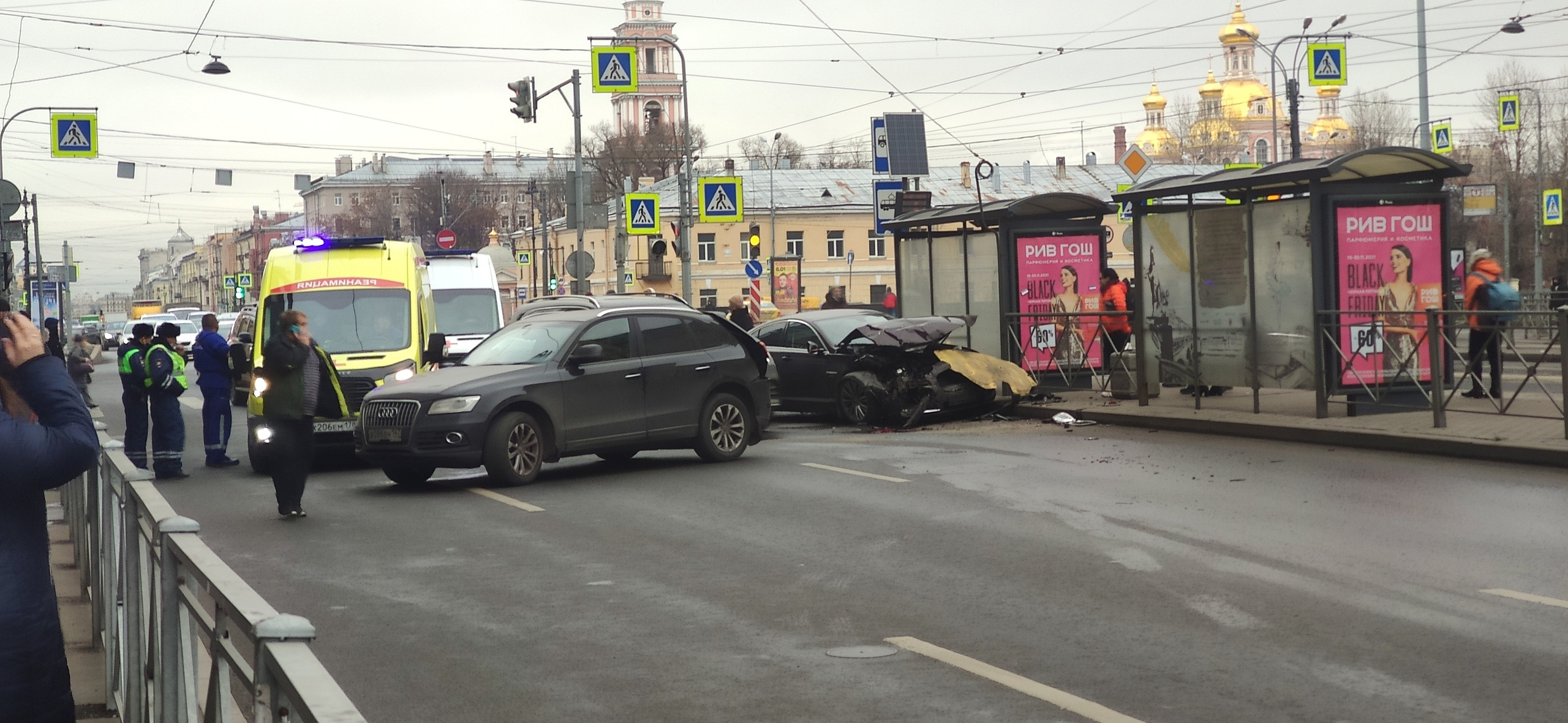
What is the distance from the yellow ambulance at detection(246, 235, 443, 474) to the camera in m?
17.1

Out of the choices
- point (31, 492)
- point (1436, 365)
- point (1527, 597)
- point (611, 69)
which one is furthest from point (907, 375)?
point (31, 492)

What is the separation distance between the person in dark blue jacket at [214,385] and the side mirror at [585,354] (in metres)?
5.09

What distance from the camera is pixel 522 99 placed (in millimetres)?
32250

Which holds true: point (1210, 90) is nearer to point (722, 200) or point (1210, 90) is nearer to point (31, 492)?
point (722, 200)

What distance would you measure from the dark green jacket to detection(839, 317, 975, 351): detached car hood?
7.73 metres

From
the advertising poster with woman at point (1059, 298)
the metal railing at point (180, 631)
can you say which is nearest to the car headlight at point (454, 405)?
the metal railing at point (180, 631)

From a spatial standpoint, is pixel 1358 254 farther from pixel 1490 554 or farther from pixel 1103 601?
pixel 1103 601

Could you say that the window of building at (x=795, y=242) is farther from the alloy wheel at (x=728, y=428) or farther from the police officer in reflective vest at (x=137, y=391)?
the alloy wheel at (x=728, y=428)

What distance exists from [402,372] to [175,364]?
2.33 metres

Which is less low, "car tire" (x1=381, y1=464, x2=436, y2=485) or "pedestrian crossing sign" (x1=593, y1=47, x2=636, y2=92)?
"pedestrian crossing sign" (x1=593, y1=47, x2=636, y2=92)

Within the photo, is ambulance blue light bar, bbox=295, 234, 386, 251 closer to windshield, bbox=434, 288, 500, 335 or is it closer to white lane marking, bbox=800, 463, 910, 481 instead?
white lane marking, bbox=800, 463, 910, 481

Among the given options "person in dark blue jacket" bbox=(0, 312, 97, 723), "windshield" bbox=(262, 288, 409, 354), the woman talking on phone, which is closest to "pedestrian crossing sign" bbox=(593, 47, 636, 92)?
"windshield" bbox=(262, 288, 409, 354)

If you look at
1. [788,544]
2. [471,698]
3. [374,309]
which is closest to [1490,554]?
[788,544]

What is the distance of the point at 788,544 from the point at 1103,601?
2.68 m
